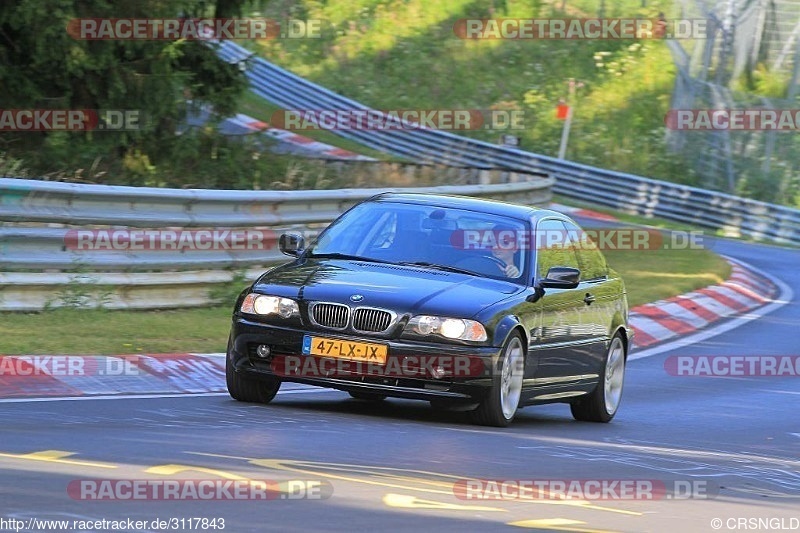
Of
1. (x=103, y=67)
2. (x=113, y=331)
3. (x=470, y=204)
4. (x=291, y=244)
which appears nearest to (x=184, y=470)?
(x=291, y=244)

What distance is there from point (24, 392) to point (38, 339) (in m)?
1.47

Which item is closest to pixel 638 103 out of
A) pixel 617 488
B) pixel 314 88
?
pixel 314 88

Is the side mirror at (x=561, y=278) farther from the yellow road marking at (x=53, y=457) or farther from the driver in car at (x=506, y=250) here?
the yellow road marking at (x=53, y=457)

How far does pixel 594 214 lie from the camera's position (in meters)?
31.7

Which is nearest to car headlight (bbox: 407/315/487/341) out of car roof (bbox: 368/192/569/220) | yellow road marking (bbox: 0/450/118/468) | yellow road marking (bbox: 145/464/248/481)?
car roof (bbox: 368/192/569/220)

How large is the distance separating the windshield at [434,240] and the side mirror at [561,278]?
173 millimetres

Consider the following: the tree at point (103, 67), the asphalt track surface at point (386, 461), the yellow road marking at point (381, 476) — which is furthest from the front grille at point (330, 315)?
the tree at point (103, 67)

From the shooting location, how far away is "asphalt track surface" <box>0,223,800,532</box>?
6508mm

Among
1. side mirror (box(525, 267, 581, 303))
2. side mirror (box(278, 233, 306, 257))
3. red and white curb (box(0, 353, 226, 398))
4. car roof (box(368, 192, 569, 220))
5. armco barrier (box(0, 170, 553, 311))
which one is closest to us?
red and white curb (box(0, 353, 226, 398))

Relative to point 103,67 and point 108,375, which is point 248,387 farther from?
point 103,67

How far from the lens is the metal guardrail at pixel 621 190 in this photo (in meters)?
32.5

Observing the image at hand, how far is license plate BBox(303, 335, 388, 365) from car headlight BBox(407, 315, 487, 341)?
0.24m

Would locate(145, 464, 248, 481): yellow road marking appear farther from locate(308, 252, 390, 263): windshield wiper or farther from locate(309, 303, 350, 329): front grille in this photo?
locate(308, 252, 390, 263): windshield wiper

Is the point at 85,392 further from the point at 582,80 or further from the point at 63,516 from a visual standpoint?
the point at 582,80
